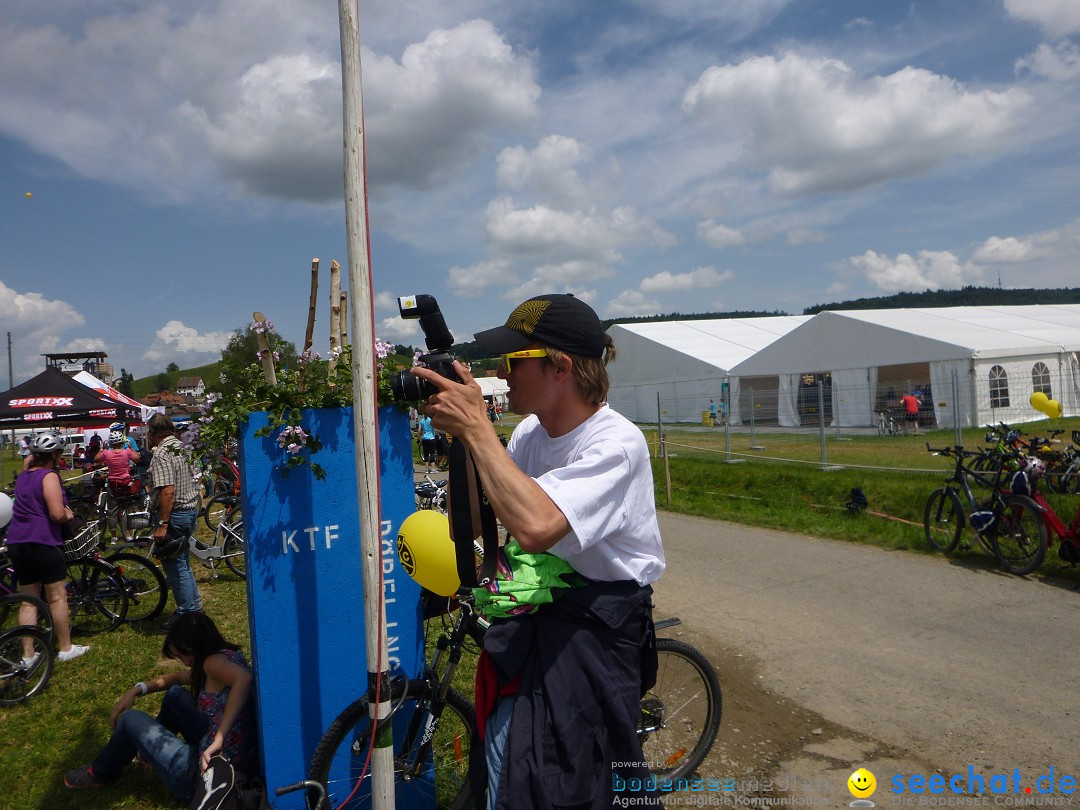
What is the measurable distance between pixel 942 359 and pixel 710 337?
16475mm

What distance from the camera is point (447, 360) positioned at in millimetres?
1988

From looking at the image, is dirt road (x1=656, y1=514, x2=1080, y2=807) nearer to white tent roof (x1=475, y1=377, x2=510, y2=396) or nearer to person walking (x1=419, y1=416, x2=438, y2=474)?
white tent roof (x1=475, y1=377, x2=510, y2=396)

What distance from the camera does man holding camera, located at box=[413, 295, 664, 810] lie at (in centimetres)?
172

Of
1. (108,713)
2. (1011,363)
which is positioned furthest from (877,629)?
(1011,363)

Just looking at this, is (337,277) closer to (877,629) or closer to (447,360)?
(447,360)

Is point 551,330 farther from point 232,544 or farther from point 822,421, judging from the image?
point 822,421

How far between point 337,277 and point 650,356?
3024 cm

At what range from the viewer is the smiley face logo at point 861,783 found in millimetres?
3311

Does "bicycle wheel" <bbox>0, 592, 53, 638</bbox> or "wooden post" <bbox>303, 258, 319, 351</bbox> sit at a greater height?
"wooden post" <bbox>303, 258, 319, 351</bbox>

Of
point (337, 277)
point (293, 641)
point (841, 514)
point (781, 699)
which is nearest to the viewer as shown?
point (293, 641)

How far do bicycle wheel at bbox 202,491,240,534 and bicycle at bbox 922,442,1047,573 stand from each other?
27.1ft

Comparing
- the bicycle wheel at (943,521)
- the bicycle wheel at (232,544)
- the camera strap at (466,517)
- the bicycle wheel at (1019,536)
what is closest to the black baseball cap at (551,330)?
the camera strap at (466,517)

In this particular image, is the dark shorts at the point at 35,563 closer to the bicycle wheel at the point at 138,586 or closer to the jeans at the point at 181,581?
the jeans at the point at 181,581

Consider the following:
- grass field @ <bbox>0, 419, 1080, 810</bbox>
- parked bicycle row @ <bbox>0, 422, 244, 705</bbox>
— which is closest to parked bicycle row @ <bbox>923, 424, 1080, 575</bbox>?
grass field @ <bbox>0, 419, 1080, 810</bbox>
